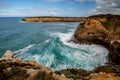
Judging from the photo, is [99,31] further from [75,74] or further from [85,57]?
[75,74]

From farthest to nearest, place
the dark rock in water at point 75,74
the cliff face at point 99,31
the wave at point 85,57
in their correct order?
the cliff face at point 99,31 → the wave at point 85,57 → the dark rock in water at point 75,74

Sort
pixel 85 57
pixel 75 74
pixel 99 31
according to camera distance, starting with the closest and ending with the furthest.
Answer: pixel 75 74
pixel 85 57
pixel 99 31

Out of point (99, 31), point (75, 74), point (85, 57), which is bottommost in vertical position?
point (85, 57)

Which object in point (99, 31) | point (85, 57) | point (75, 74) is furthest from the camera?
point (99, 31)

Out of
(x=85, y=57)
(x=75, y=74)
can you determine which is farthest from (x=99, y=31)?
(x=75, y=74)

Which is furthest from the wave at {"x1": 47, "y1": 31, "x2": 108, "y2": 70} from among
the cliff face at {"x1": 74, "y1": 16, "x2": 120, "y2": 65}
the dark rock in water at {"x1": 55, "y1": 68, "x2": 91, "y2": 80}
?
the dark rock in water at {"x1": 55, "y1": 68, "x2": 91, "y2": 80}

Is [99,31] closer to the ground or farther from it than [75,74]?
closer to the ground

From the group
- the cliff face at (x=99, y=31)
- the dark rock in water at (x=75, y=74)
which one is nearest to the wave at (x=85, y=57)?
the cliff face at (x=99, y=31)

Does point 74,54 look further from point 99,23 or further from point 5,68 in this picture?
point 5,68

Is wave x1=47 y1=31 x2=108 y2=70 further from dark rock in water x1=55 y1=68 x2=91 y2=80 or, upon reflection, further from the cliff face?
dark rock in water x1=55 y1=68 x2=91 y2=80

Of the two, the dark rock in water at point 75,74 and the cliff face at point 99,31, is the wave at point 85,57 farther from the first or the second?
the dark rock in water at point 75,74

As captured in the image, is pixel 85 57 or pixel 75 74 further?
pixel 85 57

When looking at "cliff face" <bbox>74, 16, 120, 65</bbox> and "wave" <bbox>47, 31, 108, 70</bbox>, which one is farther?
"cliff face" <bbox>74, 16, 120, 65</bbox>

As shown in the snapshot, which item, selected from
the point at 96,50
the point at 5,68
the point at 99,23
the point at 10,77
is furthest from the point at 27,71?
the point at 99,23
